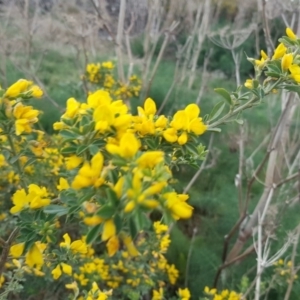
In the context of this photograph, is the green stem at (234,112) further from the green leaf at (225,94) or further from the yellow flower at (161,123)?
the yellow flower at (161,123)

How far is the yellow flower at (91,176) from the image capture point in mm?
667

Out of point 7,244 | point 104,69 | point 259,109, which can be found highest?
point 7,244

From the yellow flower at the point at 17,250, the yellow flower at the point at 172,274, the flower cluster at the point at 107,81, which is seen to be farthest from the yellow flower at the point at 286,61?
the flower cluster at the point at 107,81

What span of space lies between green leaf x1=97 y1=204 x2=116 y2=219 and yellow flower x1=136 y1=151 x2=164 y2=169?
7 cm

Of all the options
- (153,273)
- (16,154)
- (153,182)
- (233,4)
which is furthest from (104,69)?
(233,4)

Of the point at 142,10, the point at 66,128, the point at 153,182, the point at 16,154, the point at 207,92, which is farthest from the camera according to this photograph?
the point at 207,92

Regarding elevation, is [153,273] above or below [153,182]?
below

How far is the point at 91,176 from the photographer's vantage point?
671 mm

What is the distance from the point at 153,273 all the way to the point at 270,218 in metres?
0.60

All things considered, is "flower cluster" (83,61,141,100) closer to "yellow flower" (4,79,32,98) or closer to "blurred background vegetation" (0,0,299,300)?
"blurred background vegetation" (0,0,299,300)

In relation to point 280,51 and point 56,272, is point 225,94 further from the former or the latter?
point 56,272

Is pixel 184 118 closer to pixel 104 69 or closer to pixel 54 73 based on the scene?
pixel 104 69

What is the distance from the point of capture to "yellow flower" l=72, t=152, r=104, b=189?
0.67 metres

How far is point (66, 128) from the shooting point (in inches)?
31.3
